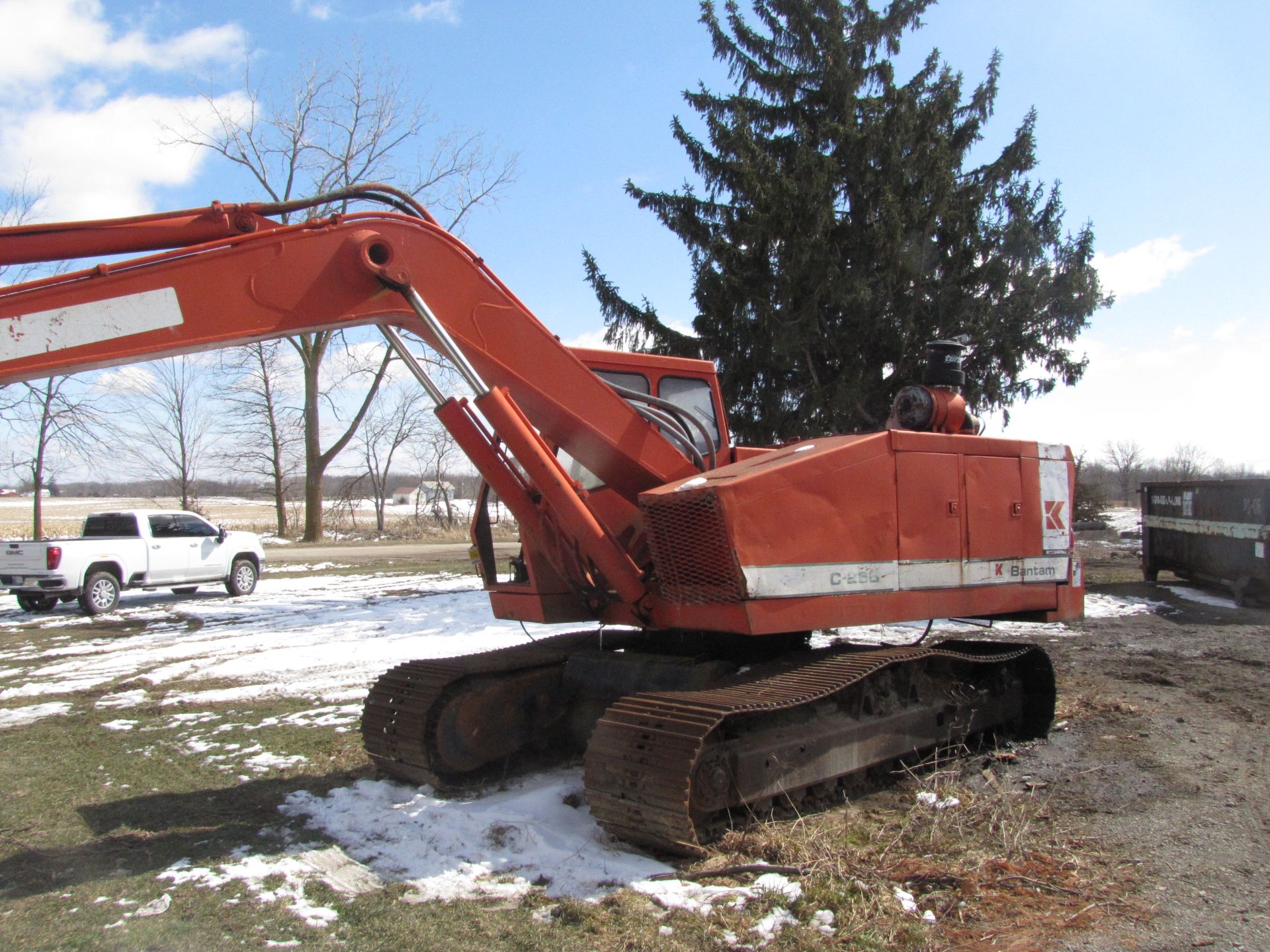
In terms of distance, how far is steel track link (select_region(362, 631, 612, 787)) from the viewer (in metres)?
5.50

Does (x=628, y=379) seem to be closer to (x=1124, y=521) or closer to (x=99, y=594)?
(x=99, y=594)

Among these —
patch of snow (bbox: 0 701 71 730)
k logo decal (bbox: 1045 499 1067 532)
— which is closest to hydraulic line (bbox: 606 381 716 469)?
k logo decal (bbox: 1045 499 1067 532)

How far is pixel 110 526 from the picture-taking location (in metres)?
16.6

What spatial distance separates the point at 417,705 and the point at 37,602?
44.1ft

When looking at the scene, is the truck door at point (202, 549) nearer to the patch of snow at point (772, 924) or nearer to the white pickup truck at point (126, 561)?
the white pickup truck at point (126, 561)

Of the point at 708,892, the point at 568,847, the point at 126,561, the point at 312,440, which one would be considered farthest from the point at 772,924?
the point at 312,440

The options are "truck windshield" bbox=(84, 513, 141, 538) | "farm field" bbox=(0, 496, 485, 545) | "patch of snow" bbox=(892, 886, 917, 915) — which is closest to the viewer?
"patch of snow" bbox=(892, 886, 917, 915)

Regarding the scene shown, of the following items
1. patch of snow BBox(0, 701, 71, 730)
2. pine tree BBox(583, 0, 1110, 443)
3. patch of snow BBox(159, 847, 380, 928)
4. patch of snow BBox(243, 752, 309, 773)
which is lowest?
patch of snow BBox(159, 847, 380, 928)

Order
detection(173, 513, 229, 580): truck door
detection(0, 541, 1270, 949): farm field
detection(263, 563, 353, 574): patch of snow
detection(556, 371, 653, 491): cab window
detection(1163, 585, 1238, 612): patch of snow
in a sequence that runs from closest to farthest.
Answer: detection(0, 541, 1270, 949): farm field → detection(556, 371, 653, 491): cab window → detection(1163, 585, 1238, 612): patch of snow → detection(173, 513, 229, 580): truck door → detection(263, 563, 353, 574): patch of snow

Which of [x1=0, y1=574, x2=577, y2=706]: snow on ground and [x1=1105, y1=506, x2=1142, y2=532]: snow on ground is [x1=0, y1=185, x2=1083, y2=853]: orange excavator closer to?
[x1=0, y1=574, x2=577, y2=706]: snow on ground

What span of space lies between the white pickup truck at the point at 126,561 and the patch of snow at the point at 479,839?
11.7 meters

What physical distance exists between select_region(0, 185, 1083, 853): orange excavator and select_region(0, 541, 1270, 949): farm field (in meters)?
0.36

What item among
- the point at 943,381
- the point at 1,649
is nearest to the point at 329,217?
the point at 943,381

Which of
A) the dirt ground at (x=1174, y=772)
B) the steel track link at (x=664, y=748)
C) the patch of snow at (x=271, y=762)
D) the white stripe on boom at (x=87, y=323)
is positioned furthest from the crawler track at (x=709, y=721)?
the white stripe on boom at (x=87, y=323)
